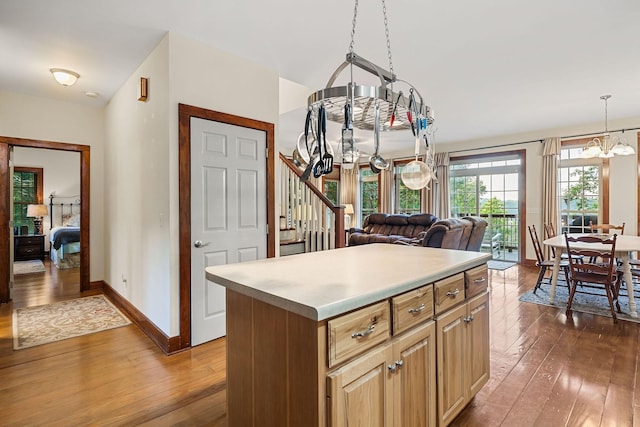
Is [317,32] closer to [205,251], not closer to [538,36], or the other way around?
[538,36]

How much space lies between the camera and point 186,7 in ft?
7.86

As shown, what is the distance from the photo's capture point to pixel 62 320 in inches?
→ 136

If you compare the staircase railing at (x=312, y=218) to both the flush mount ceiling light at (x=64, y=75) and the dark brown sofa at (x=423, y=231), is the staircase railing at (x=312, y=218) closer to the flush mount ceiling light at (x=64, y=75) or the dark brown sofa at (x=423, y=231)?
the dark brown sofa at (x=423, y=231)

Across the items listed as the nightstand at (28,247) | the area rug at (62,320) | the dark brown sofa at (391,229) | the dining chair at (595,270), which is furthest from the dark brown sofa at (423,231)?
the nightstand at (28,247)

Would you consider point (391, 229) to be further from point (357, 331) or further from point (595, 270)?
point (357, 331)

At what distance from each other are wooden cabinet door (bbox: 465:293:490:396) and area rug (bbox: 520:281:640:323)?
2.57 m

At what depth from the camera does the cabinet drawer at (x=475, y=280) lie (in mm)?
1859

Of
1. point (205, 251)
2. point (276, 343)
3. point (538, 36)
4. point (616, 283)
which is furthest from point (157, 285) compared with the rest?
point (616, 283)

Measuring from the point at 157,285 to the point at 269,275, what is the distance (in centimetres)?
193

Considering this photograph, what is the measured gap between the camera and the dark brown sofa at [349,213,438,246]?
6817 millimetres

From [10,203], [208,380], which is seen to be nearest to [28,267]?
[10,203]

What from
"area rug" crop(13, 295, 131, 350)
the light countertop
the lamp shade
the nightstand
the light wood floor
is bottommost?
the light wood floor

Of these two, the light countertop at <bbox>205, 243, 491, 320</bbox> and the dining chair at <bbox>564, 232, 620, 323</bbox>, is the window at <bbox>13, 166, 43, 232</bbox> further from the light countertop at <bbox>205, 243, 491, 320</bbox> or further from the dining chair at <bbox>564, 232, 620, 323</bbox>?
the dining chair at <bbox>564, 232, 620, 323</bbox>

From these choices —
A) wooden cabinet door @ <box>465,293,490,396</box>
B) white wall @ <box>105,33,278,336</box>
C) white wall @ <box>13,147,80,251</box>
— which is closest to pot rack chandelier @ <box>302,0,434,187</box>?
wooden cabinet door @ <box>465,293,490,396</box>
